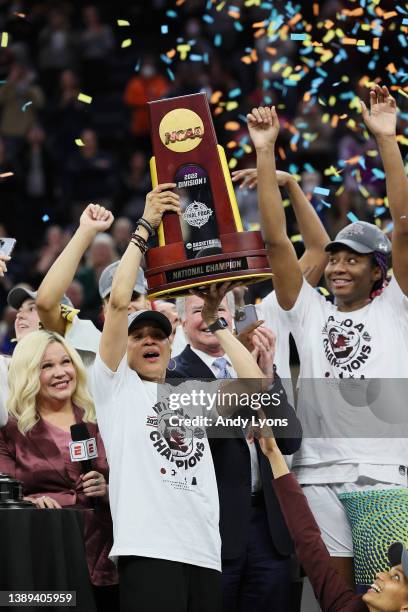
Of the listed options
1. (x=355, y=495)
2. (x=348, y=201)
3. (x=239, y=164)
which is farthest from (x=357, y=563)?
(x=239, y=164)

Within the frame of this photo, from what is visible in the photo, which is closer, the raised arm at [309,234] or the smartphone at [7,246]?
the smartphone at [7,246]

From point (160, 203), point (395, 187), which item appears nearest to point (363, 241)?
point (395, 187)

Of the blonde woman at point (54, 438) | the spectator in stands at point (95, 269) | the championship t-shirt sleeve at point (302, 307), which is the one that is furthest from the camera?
the spectator in stands at point (95, 269)

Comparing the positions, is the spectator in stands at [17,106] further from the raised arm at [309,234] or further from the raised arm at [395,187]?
the raised arm at [395,187]

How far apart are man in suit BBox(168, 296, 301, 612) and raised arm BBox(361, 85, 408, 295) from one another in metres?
0.60

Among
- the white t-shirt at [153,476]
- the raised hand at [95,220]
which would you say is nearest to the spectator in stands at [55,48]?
the raised hand at [95,220]

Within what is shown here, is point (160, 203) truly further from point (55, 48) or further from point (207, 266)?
point (55, 48)

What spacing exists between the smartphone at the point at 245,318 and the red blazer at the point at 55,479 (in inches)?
30.6

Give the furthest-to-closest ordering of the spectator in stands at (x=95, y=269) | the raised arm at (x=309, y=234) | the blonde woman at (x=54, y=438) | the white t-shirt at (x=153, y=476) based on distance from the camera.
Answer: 1. the spectator in stands at (x=95, y=269)
2. the raised arm at (x=309, y=234)
3. the blonde woman at (x=54, y=438)
4. the white t-shirt at (x=153, y=476)

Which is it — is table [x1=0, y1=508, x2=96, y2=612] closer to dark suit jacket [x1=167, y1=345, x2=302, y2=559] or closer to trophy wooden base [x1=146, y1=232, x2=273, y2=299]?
dark suit jacket [x1=167, y1=345, x2=302, y2=559]

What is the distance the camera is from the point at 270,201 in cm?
489

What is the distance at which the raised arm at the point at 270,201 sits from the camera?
4875 millimetres

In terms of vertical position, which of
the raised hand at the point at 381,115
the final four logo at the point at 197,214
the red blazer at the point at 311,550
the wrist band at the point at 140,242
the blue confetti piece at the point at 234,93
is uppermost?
the blue confetti piece at the point at 234,93

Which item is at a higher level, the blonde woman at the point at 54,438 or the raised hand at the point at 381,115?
the raised hand at the point at 381,115
